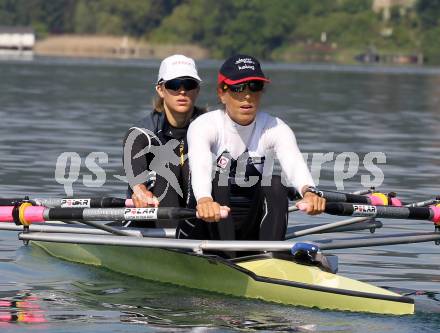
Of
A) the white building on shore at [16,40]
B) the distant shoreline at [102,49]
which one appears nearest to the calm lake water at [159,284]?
the white building on shore at [16,40]

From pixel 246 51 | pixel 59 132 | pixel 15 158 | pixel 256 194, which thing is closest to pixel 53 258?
pixel 256 194

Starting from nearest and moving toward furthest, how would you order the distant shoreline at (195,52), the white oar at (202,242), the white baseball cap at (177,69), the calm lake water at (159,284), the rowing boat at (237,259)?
the calm lake water at (159,284) < the rowing boat at (237,259) < the white oar at (202,242) < the white baseball cap at (177,69) < the distant shoreline at (195,52)

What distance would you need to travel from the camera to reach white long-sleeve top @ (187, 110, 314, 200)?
41.3ft

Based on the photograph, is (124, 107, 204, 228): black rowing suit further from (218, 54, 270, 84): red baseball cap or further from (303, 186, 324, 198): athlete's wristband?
(303, 186, 324, 198): athlete's wristband

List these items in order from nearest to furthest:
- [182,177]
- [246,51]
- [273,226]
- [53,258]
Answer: [273,226] < [182,177] < [53,258] < [246,51]

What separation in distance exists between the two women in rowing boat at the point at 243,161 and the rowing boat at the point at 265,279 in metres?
0.31

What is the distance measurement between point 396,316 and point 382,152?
18366 millimetres

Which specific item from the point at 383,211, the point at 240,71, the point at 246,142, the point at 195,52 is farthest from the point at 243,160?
the point at 195,52

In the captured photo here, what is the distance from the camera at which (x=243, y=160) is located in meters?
12.9

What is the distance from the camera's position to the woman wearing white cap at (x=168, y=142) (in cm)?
1402

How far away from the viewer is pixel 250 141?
1288cm

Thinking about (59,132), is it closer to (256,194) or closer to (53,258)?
(53,258)

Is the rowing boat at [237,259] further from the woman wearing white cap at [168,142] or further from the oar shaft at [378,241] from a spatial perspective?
the woman wearing white cap at [168,142]

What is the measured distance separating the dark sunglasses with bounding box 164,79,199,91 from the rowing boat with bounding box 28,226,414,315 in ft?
5.73
